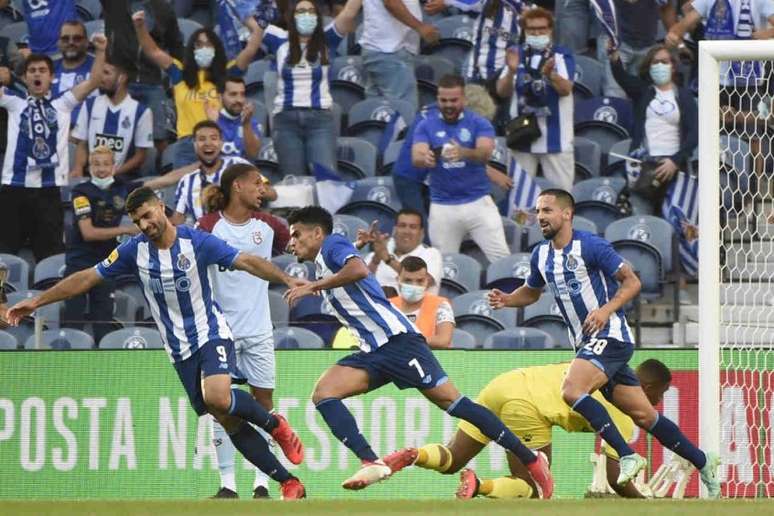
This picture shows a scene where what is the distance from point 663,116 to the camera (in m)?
14.1

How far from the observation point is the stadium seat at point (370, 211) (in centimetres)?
1409

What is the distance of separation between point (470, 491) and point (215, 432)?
1821 mm

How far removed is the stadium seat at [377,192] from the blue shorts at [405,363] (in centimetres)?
412

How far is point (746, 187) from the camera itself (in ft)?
40.3

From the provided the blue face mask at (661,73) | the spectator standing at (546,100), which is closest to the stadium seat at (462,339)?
the spectator standing at (546,100)

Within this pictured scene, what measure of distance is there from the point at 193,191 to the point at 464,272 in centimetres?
224

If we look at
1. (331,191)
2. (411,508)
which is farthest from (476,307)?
(411,508)

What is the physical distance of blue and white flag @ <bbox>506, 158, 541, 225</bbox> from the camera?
14109mm

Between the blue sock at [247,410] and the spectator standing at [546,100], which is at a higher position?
the spectator standing at [546,100]

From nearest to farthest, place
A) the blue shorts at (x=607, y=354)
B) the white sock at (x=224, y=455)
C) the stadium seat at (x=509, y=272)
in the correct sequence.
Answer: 1. the blue shorts at (x=607, y=354)
2. the white sock at (x=224, y=455)
3. the stadium seat at (x=509, y=272)

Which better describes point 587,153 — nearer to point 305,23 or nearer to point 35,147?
point 305,23

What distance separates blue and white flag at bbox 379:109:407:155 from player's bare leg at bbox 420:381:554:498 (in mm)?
5057

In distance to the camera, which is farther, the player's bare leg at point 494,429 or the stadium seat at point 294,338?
the stadium seat at point 294,338

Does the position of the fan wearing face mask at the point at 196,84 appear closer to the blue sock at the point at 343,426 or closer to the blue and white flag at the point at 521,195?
the blue and white flag at the point at 521,195
